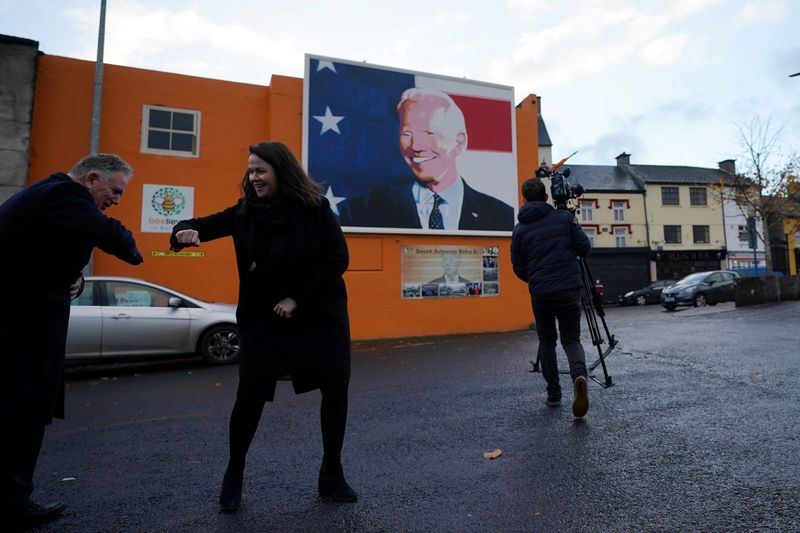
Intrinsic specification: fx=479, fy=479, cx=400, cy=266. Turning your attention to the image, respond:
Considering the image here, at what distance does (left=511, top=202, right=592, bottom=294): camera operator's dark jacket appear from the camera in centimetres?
416

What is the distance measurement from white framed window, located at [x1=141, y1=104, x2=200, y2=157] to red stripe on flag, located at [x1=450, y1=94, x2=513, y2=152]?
6545mm

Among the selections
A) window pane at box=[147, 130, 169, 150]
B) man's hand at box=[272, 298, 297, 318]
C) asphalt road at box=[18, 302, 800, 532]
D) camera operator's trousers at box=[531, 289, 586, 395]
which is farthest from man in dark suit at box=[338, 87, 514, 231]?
man's hand at box=[272, 298, 297, 318]

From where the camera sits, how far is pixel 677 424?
372 cm

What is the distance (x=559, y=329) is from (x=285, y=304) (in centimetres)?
269

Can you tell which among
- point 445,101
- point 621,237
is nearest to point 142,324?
point 445,101

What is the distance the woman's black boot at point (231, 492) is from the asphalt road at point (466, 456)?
5 cm

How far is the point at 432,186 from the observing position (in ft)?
40.4

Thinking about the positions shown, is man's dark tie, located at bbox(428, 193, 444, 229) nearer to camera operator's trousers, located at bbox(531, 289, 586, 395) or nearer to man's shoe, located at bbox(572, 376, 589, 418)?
camera operator's trousers, located at bbox(531, 289, 586, 395)

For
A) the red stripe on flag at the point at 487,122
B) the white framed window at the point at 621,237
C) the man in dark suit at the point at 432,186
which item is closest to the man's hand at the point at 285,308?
the man in dark suit at the point at 432,186

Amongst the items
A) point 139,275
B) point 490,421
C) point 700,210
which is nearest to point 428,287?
point 139,275

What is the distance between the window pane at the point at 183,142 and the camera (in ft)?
35.6

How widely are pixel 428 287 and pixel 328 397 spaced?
380 inches

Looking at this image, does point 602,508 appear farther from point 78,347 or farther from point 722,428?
point 78,347

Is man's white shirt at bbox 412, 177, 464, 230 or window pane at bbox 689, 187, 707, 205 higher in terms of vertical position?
window pane at bbox 689, 187, 707, 205
